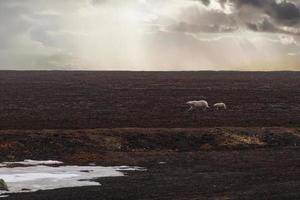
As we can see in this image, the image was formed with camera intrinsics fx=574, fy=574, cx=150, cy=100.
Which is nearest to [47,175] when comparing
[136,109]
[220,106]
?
[136,109]

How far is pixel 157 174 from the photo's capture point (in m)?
28.1

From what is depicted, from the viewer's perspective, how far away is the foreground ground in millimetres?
23344

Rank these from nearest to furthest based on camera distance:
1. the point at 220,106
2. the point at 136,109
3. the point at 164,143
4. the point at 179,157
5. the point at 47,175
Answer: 1. the point at 47,175
2. the point at 179,157
3. the point at 164,143
4. the point at 136,109
5. the point at 220,106

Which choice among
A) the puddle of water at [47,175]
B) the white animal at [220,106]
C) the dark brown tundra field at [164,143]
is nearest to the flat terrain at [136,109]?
the dark brown tundra field at [164,143]

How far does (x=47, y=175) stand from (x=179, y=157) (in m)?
9.05

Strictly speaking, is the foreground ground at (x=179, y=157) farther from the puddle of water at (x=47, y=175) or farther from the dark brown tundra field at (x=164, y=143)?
the puddle of water at (x=47, y=175)

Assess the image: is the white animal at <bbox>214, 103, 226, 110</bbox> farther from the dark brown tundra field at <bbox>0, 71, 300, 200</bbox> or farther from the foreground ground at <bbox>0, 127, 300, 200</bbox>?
the foreground ground at <bbox>0, 127, 300, 200</bbox>

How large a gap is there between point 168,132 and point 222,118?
9.31m

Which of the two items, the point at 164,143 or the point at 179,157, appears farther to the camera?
the point at 164,143

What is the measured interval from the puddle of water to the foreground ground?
1009 millimetres

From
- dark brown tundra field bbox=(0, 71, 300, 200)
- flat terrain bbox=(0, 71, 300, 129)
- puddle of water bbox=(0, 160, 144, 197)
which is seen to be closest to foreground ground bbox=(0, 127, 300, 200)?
dark brown tundra field bbox=(0, 71, 300, 200)

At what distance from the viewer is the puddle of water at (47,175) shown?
25.4m

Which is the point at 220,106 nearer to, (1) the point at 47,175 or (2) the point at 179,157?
(2) the point at 179,157

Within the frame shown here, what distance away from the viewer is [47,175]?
27812mm
